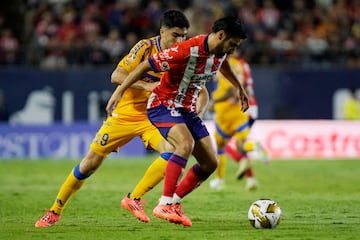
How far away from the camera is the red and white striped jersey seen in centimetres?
983

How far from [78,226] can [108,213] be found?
5.05 feet

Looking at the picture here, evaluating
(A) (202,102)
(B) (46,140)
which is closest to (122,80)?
(A) (202,102)

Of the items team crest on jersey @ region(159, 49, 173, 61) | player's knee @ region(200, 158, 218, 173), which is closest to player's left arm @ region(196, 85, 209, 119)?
player's knee @ region(200, 158, 218, 173)

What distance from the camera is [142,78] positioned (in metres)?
10.9

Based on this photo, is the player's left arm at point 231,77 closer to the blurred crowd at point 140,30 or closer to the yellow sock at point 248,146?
the yellow sock at point 248,146

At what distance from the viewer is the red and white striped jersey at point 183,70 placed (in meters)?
9.83

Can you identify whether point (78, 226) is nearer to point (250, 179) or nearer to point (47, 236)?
point (47, 236)

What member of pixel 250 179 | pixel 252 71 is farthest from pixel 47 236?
pixel 252 71

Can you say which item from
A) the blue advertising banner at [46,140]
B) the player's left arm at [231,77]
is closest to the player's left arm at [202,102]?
the player's left arm at [231,77]

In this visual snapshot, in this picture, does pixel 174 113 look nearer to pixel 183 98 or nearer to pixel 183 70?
pixel 183 98

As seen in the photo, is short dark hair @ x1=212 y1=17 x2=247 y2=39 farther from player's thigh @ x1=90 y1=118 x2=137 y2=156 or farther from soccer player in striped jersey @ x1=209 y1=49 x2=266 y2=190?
soccer player in striped jersey @ x1=209 y1=49 x2=266 y2=190

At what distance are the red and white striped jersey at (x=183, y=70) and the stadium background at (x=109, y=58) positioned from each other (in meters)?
14.9

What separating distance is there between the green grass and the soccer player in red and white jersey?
1.69ft

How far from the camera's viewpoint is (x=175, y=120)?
10.1 metres
